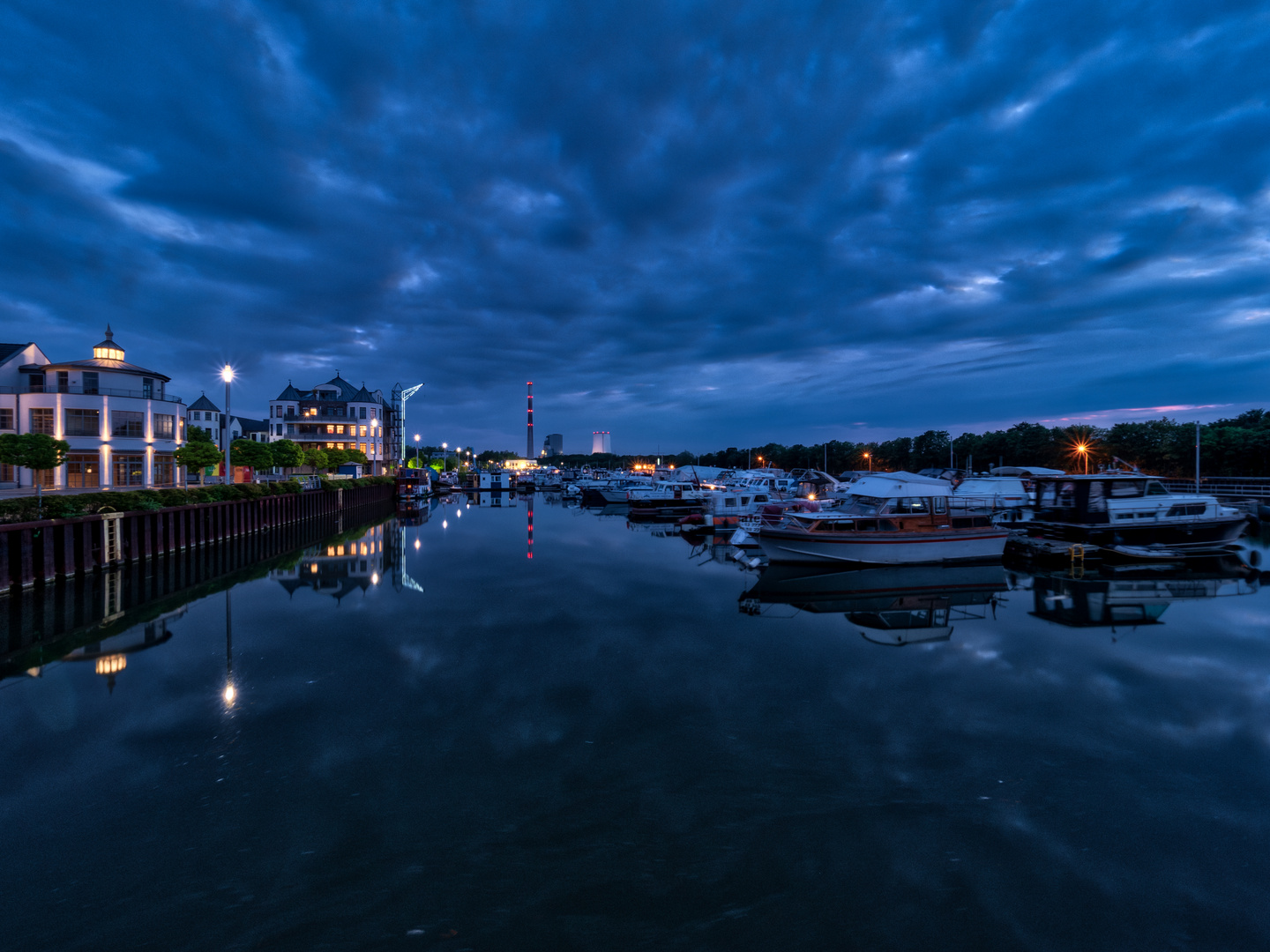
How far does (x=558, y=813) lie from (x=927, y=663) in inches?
483

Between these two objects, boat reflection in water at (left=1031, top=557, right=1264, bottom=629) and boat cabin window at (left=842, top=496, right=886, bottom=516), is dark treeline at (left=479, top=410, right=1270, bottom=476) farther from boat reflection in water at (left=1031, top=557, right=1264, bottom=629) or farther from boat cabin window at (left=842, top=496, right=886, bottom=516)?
boat cabin window at (left=842, top=496, right=886, bottom=516)

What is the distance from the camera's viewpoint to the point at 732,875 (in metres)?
7.22

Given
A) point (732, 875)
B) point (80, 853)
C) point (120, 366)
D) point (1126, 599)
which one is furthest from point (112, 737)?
point (120, 366)

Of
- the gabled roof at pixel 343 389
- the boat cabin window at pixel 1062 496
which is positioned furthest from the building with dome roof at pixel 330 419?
the boat cabin window at pixel 1062 496

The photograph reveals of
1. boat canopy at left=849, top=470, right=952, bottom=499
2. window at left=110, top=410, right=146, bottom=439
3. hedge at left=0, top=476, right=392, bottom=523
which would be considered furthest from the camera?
window at left=110, top=410, right=146, bottom=439

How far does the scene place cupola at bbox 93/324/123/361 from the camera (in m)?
52.6

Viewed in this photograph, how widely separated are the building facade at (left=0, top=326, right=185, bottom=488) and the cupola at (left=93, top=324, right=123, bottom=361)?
0.10m

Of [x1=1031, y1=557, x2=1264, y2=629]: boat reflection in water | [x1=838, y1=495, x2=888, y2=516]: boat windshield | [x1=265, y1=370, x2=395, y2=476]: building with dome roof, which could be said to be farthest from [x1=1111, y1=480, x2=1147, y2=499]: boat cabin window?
[x1=265, y1=370, x2=395, y2=476]: building with dome roof

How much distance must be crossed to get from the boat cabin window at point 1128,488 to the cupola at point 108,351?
82.9 meters

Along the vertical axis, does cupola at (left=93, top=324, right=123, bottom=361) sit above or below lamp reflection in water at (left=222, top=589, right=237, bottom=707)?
above

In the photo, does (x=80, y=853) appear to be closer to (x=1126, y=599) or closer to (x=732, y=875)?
(x=732, y=875)

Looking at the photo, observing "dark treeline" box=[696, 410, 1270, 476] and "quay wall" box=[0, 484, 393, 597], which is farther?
"dark treeline" box=[696, 410, 1270, 476]

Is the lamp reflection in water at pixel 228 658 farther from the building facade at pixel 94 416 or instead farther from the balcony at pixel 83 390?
the balcony at pixel 83 390

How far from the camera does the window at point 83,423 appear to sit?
46688 millimetres
